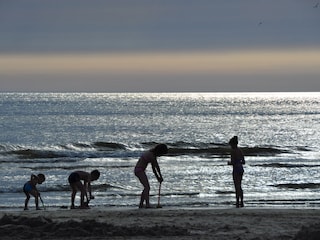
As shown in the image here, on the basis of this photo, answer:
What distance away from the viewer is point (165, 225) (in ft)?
40.8

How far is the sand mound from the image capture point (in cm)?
1144

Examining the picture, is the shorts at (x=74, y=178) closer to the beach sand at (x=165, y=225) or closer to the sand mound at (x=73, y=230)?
the beach sand at (x=165, y=225)

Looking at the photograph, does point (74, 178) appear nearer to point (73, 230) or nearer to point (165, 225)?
point (165, 225)

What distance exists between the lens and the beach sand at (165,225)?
1138 cm

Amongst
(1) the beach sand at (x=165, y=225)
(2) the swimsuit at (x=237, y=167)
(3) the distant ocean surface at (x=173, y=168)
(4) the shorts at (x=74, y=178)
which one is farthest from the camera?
(3) the distant ocean surface at (x=173, y=168)

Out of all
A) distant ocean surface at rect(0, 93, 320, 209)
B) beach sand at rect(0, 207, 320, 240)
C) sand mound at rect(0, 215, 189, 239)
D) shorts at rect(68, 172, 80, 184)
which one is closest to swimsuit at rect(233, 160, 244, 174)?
beach sand at rect(0, 207, 320, 240)

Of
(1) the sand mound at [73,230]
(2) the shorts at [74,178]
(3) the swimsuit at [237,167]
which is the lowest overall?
(1) the sand mound at [73,230]

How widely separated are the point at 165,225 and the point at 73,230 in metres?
1.69

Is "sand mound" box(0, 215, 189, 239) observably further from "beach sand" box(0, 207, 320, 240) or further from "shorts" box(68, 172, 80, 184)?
"shorts" box(68, 172, 80, 184)

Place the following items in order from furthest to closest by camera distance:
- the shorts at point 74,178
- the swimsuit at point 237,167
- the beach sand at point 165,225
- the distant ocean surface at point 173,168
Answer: the distant ocean surface at point 173,168 < the swimsuit at point 237,167 < the shorts at point 74,178 < the beach sand at point 165,225

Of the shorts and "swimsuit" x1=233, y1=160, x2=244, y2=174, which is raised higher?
"swimsuit" x1=233, y1=160, x2=244, y2=174

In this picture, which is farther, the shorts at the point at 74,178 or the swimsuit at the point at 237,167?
the swimsuit at the point at 237,167

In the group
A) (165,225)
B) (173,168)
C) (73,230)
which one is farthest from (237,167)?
(173,168)

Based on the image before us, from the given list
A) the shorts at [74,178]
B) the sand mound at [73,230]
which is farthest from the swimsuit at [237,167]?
the sand mound at [73,230]
